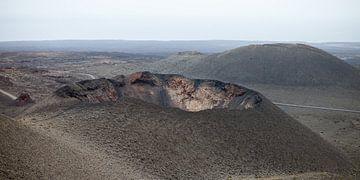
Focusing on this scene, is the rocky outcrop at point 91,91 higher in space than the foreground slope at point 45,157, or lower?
higher

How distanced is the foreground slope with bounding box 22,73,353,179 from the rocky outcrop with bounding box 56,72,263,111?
3.27 m

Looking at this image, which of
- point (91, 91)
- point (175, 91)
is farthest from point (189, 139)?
point (175, 91)

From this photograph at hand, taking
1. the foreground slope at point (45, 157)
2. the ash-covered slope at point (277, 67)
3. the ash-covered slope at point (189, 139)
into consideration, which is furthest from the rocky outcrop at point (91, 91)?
the ash-covered slope at point (277, 67)

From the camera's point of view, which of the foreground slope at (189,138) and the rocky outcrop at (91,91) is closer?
the foreground slope at (189,138)

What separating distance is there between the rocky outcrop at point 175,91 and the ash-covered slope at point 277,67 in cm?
4137

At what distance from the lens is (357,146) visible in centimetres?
3388

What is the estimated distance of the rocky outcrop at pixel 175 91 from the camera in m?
32.0

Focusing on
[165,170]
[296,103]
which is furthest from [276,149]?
[296,103]

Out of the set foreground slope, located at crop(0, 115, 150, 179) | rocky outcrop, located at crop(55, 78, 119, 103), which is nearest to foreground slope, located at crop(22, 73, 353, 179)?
rocky outcrop, located at crop(55, 78, 119, 103)

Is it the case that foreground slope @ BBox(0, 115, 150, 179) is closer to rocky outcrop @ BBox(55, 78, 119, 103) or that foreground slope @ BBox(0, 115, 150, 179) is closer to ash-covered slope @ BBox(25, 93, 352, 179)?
ash-covered slope @ BBox(25, 93, 352, 179)

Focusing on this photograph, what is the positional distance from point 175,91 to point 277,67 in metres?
48.2

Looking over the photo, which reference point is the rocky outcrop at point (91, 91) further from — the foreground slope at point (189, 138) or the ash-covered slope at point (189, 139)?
the ash-covered slope at point (189, 139)

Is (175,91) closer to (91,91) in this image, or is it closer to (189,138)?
(91,91)

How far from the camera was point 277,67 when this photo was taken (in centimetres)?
7956
